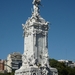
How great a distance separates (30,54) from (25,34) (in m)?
3.23

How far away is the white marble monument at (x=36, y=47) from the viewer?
→ 35344 mm

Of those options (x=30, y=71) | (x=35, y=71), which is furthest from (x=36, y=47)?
(x=30, y=71)

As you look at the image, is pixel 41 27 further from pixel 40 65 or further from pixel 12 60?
pixel 12 60

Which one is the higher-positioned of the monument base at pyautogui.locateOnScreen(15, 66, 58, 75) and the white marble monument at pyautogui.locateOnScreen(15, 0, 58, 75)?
the white marble monument at pyautogui.locateOnScreen(15, 0, 58, 75)

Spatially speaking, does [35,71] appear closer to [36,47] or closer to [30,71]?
[30,71]

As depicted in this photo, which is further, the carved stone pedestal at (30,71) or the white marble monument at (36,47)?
the white marble monument at (36,47)

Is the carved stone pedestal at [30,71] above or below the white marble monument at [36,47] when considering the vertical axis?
below

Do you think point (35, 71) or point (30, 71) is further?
point (35, 71)

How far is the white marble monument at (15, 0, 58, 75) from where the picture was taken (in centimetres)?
3534

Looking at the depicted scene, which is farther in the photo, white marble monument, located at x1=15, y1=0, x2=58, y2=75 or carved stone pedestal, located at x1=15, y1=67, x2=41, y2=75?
white marble monument, located at x1=15, y1=0, x2=58, y2=75

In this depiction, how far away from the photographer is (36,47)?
120 ft

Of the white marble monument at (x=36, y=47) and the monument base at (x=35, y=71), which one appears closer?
the monument base at (x=35, y=71)

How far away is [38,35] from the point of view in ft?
122

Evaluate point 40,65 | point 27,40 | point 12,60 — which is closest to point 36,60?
point 40,65
